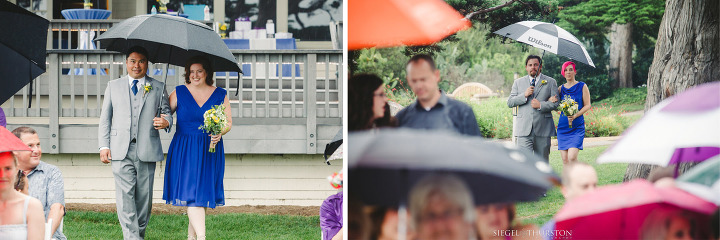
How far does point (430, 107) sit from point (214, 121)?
2497 millimetres

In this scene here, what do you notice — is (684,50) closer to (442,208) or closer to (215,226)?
(442,208)

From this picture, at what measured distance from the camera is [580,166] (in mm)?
3299

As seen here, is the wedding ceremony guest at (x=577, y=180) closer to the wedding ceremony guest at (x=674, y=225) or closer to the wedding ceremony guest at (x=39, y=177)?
the wedding ceremony guest at (x=674, y=225)

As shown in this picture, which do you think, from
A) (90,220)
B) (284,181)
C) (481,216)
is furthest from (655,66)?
(90,220)

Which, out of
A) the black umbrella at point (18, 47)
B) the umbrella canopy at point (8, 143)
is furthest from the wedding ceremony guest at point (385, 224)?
the black umbrella at point (18, 47)

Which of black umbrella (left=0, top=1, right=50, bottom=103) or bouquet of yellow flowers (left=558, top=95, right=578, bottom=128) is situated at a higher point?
black umbrella (left=0, top=1, right=50, bottom=103)

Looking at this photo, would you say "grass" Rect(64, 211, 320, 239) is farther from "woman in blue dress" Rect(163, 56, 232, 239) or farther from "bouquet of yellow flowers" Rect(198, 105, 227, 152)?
"bouquet of yellow flowers" Rect(198, 105, 227, 152)

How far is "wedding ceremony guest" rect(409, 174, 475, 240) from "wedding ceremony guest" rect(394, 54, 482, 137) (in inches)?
10.8

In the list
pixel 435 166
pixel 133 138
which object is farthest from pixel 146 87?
pixel 435 166

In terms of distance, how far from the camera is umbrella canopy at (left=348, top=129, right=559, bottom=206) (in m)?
3.06

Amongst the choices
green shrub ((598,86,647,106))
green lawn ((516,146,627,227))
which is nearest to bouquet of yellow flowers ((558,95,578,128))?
green shrub ((598,86,647,106))

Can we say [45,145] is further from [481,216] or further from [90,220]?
[481,216]

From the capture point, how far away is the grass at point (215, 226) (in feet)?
21.3

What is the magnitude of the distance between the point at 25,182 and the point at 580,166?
3.12m
